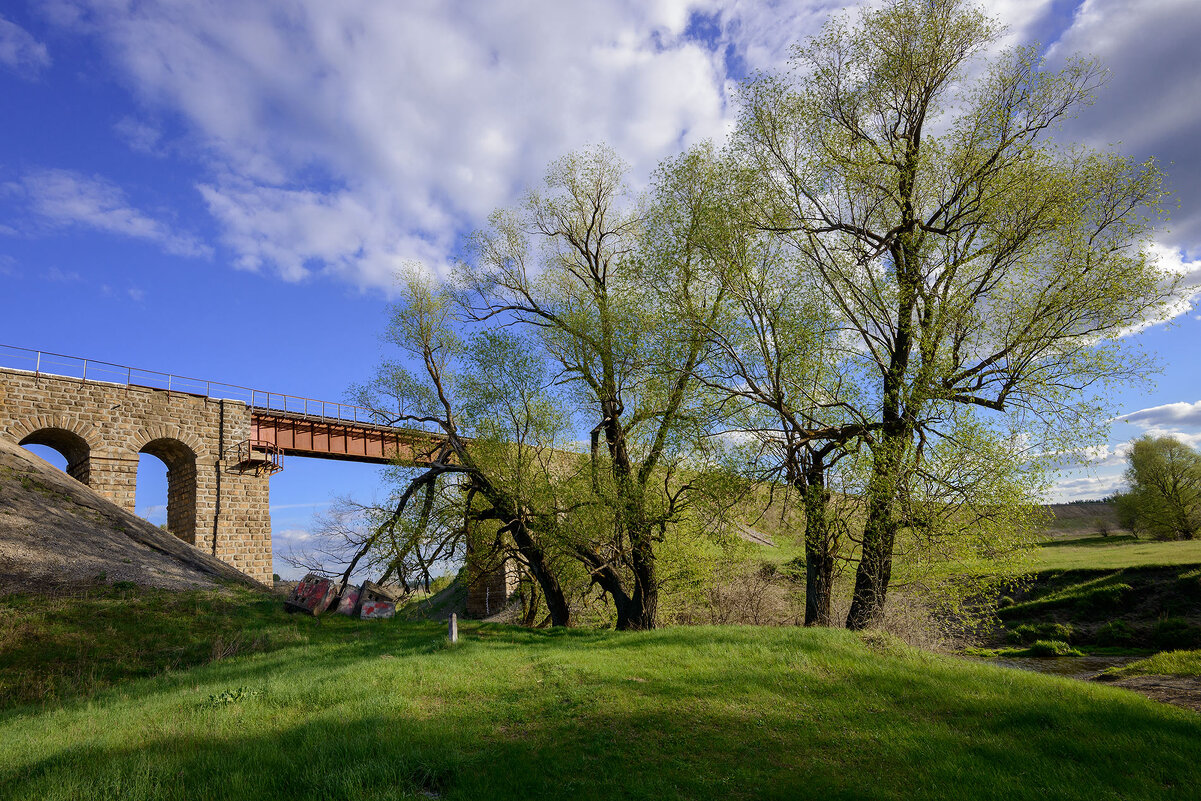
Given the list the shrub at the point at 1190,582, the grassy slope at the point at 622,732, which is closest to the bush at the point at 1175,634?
the shrub at the point at 1190,582

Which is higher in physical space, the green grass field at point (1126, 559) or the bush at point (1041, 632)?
the green grass field at point (1126, 559)

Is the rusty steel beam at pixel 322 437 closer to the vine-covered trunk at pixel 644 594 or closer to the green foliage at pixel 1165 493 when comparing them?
the vine-covered trunk at pixel 644 594

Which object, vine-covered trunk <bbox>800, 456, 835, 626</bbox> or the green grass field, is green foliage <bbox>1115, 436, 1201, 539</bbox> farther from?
vine-covered trunk <bbox>800, 456, 835, 626</bbox>

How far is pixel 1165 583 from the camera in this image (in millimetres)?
24938

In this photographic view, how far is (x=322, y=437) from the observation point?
32.8 metres

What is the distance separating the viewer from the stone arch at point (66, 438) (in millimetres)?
24766

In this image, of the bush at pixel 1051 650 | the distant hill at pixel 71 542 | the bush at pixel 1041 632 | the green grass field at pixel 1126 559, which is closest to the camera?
the distant hill at pixel 71 542

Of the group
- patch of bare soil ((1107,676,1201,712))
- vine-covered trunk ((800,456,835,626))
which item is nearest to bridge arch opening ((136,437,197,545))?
vine-covered trunk ((800,456,835,626))

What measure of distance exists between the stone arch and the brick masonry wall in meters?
0.03

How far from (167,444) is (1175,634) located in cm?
4174

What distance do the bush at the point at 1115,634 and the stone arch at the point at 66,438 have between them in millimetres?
40397

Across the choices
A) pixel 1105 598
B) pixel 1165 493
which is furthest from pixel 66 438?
pixel 1165 493

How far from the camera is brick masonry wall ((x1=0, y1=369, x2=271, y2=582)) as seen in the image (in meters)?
25.2

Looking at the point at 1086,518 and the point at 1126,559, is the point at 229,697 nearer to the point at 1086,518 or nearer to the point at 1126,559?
the point at 1126,559
